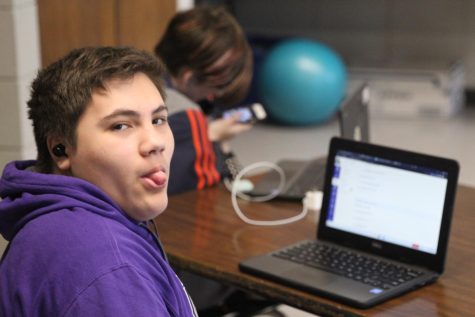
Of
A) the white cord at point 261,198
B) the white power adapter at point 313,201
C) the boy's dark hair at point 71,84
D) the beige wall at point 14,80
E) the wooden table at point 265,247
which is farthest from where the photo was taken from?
the beige wall at point 14,80

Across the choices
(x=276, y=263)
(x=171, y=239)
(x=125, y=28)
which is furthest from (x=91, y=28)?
(x=276, y=263)

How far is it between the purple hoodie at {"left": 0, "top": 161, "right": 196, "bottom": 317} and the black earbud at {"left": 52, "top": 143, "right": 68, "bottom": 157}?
6cm

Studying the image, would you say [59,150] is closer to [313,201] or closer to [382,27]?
[313,201]

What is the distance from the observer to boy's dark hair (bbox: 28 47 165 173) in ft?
4.22

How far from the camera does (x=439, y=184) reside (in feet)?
5.98

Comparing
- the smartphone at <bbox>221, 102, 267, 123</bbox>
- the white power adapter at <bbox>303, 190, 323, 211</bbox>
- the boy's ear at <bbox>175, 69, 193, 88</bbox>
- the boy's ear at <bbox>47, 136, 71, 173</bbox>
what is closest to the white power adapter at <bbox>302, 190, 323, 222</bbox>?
the white power adapter at <bbox>303, 190, 323, 211</bbox>

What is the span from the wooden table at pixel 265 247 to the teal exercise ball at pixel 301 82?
2874mm

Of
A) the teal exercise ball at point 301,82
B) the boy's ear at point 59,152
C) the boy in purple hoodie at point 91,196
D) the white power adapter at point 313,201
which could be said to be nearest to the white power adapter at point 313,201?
the white power adapter at point 313,201

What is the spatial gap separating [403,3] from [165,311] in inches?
206

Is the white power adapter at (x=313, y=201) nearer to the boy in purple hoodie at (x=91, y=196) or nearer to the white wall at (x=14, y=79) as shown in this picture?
the boy in purple hoodie at (x=91, y=196)

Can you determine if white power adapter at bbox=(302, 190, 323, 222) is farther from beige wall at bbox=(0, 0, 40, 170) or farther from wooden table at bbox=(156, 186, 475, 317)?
beige wall at bbox=(0, 0, 40, 170)

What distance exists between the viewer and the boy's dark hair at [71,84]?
129 cm

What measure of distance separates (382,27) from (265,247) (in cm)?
451

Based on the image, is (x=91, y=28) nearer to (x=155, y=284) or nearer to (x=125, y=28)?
(x=125, y=28)
